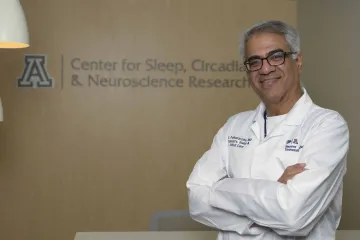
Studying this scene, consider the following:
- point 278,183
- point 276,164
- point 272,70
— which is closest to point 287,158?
point 276,164

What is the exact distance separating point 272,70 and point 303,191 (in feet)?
1.62

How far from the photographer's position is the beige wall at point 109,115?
13.5ft

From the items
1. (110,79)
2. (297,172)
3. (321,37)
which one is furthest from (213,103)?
(297,172)

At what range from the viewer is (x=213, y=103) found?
427 cm

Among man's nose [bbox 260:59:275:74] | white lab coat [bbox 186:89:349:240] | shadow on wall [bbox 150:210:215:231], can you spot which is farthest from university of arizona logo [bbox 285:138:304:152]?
shadow on wall [bbox 150:210:215:231]

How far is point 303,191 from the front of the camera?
1.78 metres

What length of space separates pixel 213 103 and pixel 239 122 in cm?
200

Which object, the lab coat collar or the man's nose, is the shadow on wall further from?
the man's nose

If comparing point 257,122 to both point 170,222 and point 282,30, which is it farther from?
point 170,222

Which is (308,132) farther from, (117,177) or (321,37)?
(321,37)

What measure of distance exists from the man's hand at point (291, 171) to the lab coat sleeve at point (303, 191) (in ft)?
0.07

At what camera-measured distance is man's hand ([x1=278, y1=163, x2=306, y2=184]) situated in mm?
1838

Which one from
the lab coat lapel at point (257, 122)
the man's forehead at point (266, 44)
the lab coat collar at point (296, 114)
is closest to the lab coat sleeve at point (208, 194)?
the lab coat lapel at point (257, 122)

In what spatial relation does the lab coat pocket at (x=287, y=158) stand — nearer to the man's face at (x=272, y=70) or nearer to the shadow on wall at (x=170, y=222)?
the man's face at (x=272, y=70)
